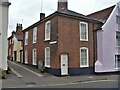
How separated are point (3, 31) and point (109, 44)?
13137 mm

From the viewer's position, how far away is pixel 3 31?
19.2 metres

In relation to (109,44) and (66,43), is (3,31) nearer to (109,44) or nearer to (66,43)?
(66,43)

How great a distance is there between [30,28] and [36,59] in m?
5.40

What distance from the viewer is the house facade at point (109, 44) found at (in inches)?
963

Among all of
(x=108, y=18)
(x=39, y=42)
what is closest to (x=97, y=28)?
(x=108, y=18)

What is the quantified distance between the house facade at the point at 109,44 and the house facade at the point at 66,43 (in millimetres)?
866

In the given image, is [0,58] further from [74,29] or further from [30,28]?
[30,28]

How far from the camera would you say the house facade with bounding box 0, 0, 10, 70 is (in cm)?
1903

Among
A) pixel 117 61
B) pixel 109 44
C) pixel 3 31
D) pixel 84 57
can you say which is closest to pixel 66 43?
pixel 84 57

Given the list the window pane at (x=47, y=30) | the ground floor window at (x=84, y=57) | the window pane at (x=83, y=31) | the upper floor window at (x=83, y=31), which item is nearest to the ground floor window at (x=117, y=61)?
the ground floor window at (x=84, y=57)

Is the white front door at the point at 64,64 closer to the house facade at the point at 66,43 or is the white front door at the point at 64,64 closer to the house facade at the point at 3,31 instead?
the house facade at the point at 66,43

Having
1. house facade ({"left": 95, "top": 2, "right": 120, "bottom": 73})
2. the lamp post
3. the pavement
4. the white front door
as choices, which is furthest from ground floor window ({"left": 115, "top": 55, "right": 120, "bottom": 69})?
the lamp post

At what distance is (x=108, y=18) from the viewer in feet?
84.3

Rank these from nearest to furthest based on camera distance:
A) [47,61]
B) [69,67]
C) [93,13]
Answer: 1. [69,67]
2. [47,61]
3. [93,13]
